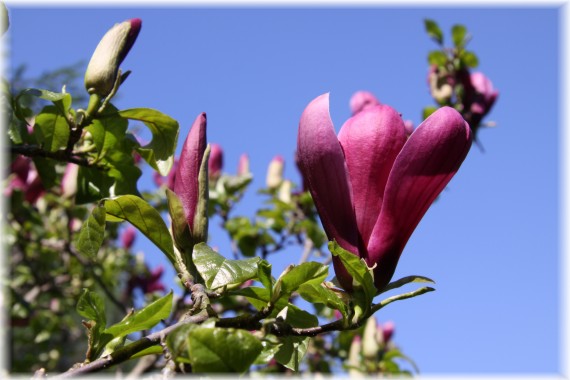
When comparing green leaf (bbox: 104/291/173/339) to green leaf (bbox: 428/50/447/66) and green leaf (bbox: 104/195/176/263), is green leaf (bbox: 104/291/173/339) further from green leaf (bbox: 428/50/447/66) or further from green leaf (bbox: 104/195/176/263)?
green leaf (bbox: 428/50/447/66)

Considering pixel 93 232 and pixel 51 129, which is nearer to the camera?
pixel 93 232

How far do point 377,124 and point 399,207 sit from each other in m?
0.11

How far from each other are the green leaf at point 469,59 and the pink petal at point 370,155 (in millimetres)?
1685

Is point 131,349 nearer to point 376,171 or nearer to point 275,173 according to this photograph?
point 376,171

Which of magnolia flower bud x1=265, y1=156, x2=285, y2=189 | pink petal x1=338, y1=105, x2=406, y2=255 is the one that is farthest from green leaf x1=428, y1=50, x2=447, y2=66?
pink petal x1=338, y1=105, x2=406, y2=255

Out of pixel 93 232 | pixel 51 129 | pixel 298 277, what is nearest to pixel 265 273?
pixel 298 277

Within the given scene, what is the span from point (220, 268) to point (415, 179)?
275 mm

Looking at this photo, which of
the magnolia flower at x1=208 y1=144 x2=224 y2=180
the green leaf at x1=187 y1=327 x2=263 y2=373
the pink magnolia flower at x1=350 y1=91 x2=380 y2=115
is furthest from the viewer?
the magnolia flower at x1=208 y1=144 x2=224 y2=180

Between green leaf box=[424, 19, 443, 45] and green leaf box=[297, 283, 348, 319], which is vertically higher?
green leaf box=[424, 19, 443, 45]

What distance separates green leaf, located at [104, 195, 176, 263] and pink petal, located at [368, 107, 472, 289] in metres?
0.29

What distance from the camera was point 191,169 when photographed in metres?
0.92

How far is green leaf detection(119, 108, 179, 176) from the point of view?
1.19 m

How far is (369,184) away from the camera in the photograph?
0.87 metres

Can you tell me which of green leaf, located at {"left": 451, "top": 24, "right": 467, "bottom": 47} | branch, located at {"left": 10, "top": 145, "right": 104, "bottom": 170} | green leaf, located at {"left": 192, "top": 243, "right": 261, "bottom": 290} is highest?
green leaf, located at {"left": 451, "top": 24, "right": 467, "bottom": 47}
